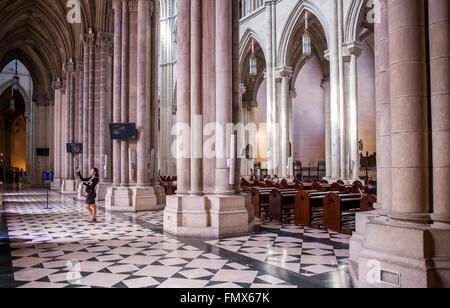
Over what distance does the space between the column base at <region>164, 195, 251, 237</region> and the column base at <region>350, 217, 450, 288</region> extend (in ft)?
13.9

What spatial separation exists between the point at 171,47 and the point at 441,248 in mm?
35051

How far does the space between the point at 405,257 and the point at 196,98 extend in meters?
6.25

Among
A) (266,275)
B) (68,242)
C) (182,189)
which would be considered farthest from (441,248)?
(68,242)

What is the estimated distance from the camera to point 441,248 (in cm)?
383

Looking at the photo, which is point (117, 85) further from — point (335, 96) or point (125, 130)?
point (335, 96)

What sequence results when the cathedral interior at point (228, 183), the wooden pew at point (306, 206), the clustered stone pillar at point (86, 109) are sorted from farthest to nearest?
the clustered stone pillar at point (86, 109) → the wooden pew at point (306, 206) → the cathedral interior at point (228, 183)

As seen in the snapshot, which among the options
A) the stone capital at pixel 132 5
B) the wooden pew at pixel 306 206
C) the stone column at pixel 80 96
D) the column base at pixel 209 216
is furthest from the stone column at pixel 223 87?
the stone column at pixel 80 96

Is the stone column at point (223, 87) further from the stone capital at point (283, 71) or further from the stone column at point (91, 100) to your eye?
the stone capital at point (283, 71)

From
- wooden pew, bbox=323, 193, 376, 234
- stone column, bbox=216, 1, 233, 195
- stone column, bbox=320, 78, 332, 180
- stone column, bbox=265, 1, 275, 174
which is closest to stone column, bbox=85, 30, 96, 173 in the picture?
stone column, bbox=265, 1, 275, 174

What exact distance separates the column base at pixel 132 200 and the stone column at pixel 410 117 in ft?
34.0

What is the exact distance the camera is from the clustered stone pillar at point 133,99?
13.3 m

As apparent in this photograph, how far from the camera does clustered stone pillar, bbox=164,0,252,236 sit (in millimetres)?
8273

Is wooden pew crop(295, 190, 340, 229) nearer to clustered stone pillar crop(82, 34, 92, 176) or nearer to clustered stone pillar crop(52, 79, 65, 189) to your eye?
clustered stone pillar crop(82, 34, 92, 176)

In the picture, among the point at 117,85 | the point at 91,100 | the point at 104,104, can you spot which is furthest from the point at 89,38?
the point at 117,85
